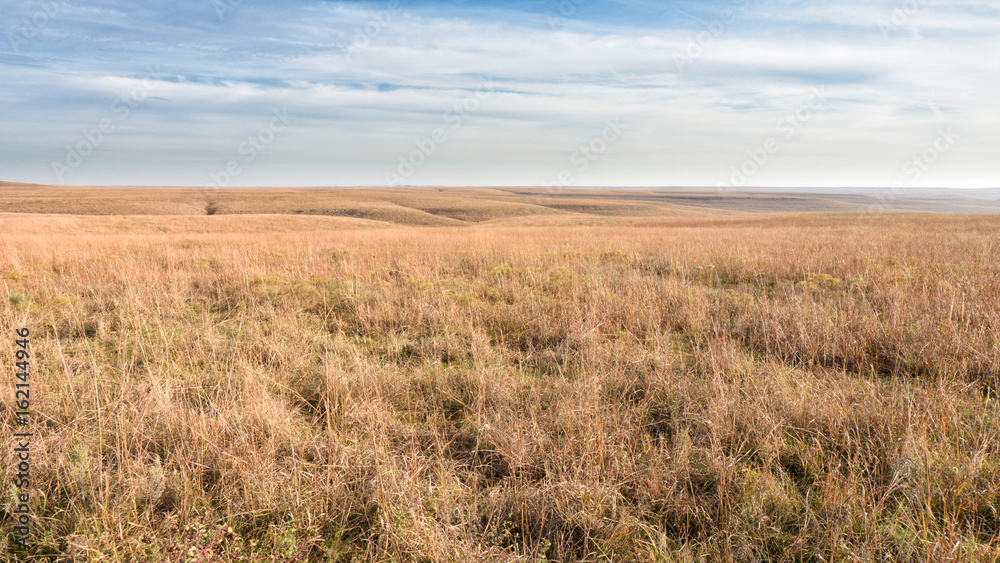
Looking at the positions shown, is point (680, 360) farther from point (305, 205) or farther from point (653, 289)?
point (305, 205)

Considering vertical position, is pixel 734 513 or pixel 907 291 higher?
pixel 907 291

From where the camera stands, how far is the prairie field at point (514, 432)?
2.32m

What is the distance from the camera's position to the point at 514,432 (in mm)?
3174

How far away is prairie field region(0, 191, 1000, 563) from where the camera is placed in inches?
91.4

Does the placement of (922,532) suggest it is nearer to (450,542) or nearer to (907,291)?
(450,542)

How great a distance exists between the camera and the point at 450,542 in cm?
220

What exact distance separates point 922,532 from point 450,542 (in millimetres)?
2308

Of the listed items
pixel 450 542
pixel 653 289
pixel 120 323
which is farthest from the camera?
pixel 653 289

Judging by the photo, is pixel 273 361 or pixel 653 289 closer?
pixel 273 361

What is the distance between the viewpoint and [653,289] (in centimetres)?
756

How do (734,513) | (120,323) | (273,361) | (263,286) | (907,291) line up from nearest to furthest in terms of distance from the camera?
(734,513) < (273,361) < (120,323) < (907,291) < (263,286)

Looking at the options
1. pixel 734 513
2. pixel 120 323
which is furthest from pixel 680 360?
pixel 120 323

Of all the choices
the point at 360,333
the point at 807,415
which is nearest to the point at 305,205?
the point at 360,333

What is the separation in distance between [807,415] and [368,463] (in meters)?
3.13
